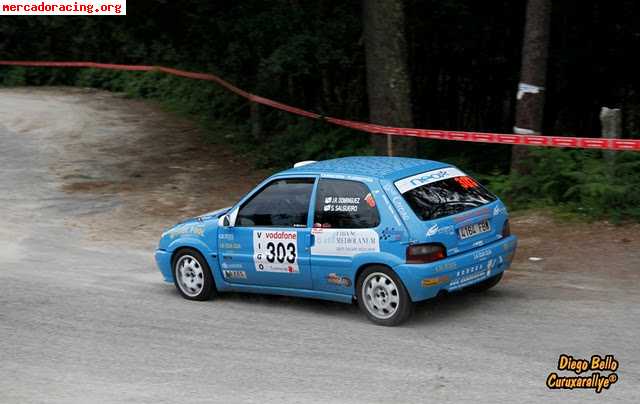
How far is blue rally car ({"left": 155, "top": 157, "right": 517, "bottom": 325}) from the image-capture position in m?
8.79

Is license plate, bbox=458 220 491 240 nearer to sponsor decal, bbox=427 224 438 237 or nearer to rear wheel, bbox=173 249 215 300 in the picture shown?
sponsor decal, bbox=427 224 438 237

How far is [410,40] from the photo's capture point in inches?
813

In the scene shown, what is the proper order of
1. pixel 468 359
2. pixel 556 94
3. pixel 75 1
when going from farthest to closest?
pixel 75 1 < pixel 556 94 < pixel 468 359

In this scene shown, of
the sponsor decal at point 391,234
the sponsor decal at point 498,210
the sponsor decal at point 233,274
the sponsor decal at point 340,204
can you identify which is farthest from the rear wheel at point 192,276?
the sponsor decal at point 498,210

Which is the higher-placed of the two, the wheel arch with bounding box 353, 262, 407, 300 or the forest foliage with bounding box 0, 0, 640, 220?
the forest foliage with bounding box 0, 0, 640, 220

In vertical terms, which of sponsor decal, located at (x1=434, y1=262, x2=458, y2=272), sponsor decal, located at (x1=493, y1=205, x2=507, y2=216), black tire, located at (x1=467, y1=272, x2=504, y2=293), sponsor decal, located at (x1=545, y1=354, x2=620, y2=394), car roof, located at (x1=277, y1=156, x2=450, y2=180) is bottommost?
sponsor decal, located at (x1=545, y1=354, x2=620, y2=394)

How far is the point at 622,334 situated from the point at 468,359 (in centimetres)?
151

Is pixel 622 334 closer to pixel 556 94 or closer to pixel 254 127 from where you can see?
pixel 556 94

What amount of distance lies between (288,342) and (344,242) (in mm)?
1127

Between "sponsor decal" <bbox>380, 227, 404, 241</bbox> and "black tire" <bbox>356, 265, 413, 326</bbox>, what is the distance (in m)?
0.29

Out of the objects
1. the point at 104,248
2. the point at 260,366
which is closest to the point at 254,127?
the point at 104,248

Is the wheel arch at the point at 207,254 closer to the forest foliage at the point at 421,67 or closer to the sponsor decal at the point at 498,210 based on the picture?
the sponsor decal at the point at 498,210

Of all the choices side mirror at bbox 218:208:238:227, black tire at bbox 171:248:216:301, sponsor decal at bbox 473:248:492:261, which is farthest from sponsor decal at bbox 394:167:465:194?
black tire at bbox 171:248:216:301

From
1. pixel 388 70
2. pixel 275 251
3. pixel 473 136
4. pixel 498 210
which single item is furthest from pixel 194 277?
pixel 388 70
